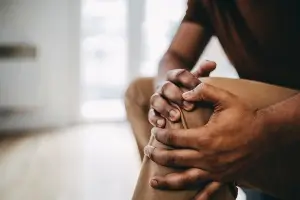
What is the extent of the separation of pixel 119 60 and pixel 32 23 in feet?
2.17

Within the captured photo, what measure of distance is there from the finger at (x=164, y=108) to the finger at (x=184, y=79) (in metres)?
0.04

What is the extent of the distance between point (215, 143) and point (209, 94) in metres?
0.08

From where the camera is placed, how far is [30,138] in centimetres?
290

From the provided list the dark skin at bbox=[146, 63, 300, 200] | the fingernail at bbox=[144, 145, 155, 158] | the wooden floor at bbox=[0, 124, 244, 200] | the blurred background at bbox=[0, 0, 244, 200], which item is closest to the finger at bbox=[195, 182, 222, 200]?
the dark skin at bbox=[146, 63, 300, 200]

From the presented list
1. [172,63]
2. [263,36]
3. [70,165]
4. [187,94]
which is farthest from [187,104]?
[70,165]

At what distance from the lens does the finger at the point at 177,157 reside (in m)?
0.75

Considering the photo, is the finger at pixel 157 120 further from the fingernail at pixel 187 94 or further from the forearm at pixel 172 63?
the forearm at pixel 172 63

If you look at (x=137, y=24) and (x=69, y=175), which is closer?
(x=69, y=175)

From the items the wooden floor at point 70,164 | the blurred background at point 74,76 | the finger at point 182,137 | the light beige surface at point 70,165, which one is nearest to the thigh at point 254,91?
the finger at point 182,137

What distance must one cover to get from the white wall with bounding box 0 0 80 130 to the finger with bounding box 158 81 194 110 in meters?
2.37

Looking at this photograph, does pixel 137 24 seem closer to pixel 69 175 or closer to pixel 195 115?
pixel 69 175

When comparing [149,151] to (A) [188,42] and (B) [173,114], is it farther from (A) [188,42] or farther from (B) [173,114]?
(A) [188,42]

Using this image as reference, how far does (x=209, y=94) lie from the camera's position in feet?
2.42

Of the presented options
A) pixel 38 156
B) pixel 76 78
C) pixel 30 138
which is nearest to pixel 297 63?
pixel 38 156
